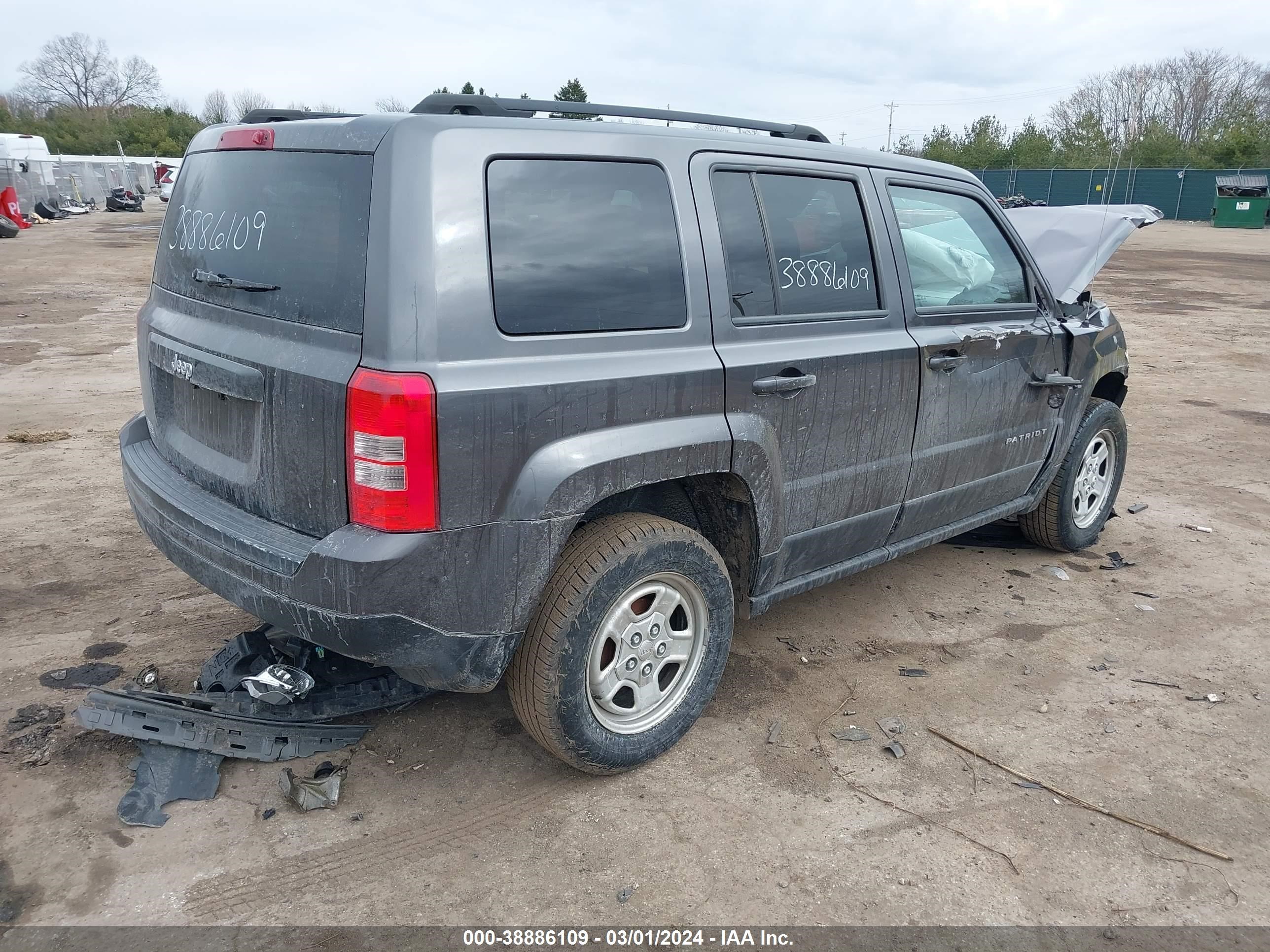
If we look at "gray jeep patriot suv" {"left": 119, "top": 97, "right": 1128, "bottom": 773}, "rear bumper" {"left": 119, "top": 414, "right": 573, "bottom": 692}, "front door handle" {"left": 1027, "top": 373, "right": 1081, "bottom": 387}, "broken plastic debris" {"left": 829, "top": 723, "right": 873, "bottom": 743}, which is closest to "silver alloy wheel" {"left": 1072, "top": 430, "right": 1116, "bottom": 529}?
"front door handle" {"left": 1027, "top": 373, "right": 1081, "bottom": 387}

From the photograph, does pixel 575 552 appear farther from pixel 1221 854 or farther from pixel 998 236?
pixel 998 236

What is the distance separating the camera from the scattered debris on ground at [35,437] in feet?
21.7

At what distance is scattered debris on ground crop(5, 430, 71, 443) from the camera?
6.61m

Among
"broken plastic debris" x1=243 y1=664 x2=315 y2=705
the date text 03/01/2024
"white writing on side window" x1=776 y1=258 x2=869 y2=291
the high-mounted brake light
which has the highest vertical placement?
the high-mounted brake light

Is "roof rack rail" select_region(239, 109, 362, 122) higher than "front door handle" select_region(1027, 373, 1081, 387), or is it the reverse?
"roof rack rail" select_region(239, 109, 362, 122)

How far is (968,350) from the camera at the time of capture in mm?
3877

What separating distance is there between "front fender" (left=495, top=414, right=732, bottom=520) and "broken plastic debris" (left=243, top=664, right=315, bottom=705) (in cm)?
101

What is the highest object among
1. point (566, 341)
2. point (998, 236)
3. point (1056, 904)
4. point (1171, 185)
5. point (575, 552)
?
point (1171, 185)

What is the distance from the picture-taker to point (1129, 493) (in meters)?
6.20

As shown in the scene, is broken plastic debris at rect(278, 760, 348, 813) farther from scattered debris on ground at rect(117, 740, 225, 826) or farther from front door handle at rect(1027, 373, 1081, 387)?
front door handle at rect(1027, 373, 1081, 387)

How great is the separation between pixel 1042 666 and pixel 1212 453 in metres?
4.25

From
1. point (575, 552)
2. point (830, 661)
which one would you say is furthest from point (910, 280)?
point (575, 552)

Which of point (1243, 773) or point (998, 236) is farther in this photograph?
point (998, 236)

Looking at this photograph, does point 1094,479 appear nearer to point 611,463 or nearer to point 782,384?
point 782,384
